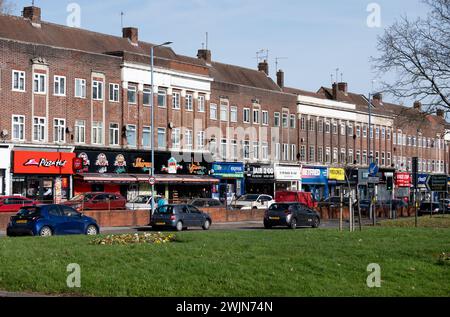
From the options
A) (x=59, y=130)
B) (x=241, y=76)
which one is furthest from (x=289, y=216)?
(x=241, y=76)

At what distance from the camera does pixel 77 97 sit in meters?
56.2

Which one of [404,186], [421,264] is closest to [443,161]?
[404,186]

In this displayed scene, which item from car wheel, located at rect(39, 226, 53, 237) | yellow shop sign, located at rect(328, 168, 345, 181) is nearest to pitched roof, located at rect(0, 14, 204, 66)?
yellow shop sign, located at rect(328, 168, 345, 181)

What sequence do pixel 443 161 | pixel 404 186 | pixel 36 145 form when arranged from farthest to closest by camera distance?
pixel 443 161
pixel 404 186
pixel 36 145

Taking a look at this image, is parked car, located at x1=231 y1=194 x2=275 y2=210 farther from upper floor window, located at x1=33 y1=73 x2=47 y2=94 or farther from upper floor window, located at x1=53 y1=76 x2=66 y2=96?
upper floor window, located at x1=33 y1=73 x2=47 y2=94

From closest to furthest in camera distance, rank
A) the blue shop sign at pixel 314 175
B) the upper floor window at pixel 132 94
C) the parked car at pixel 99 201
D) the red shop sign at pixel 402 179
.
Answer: the parked car at pixel 99 201
the upper floor window at pixel 132 94
the blue shop sign at pixel 314 175
the red shop sign at pixel 402 179

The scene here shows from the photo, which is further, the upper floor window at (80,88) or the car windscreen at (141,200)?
the upper floor window at (80,88)

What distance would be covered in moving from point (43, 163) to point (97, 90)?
7656mm

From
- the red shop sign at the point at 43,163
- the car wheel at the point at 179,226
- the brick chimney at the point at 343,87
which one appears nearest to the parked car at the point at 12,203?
the red shop sign at the point at 43,163

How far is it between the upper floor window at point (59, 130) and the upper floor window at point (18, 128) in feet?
8.23

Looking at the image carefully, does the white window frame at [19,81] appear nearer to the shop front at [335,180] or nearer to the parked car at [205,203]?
→ the parked car at [205,203]

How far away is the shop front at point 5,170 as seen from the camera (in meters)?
50.6
